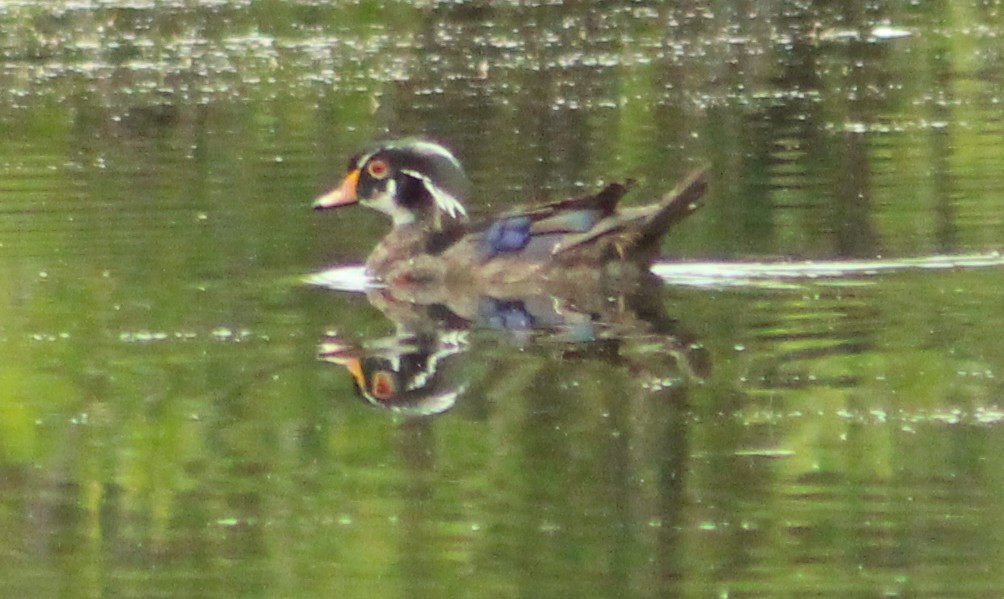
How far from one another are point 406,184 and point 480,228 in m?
0.99

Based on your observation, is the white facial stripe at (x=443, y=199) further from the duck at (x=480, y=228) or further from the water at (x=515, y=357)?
the water at (x=515, y=357)

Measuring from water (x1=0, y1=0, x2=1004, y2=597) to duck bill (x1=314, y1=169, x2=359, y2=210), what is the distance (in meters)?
0.27

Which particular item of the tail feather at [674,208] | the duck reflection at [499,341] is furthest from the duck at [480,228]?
the duck reflection at [499,341]

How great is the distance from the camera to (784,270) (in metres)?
10.5

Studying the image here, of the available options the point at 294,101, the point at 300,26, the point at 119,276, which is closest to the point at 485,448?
the point at 119,276

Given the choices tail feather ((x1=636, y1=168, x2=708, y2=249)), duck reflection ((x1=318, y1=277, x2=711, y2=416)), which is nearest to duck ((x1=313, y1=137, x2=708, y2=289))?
tail feather ((x1=636, y1=168, x2=708, y2=249))

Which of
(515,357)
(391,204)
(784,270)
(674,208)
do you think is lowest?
(391,204)

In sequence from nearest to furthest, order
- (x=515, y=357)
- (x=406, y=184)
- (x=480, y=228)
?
(x=515, y=357) < (x=480, y=228) < (x=406, y=184)

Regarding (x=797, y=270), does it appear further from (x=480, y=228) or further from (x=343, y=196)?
(x=343, y=196)

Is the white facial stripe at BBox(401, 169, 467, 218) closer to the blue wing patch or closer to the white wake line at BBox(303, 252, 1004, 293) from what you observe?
the blue wing patch

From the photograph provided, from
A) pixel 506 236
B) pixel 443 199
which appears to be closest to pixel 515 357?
pixel 506 236

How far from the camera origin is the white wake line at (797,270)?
33.9 ft

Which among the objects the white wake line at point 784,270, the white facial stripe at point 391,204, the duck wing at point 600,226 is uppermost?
the duck wing at point 600,226

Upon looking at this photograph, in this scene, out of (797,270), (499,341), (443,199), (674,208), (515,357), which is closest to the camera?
(515,357)
